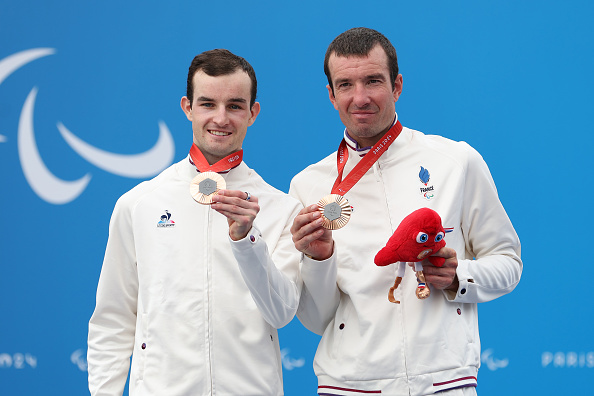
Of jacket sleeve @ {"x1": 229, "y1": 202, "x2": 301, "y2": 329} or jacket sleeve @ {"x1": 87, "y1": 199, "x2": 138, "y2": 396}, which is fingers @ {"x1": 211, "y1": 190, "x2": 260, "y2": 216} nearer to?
jacket sleeve @ {"x1": 229, "y1": 202, "x2": 301, "y2": 329}

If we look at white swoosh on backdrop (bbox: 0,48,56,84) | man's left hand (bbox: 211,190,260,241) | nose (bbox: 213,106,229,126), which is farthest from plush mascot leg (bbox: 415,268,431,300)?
white swoosh on backdrop (bbox: 0,48,56,84)

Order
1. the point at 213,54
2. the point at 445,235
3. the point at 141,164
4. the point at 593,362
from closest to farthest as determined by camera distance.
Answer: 1. the point at 445,235
2. the point at 213,54
3. the point at 593,362
4. the point at 141,164

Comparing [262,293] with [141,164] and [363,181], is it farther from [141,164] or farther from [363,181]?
[141,164]

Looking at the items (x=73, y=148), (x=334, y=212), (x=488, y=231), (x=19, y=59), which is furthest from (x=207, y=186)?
(x=19, y=59)

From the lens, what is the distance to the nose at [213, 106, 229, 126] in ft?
7.41

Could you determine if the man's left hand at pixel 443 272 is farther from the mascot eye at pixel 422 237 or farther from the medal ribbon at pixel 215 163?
the medal ribbon at pixel 215 163

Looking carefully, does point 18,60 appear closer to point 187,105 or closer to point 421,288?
point 187,105

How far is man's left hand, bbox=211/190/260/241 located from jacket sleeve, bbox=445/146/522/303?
71cm

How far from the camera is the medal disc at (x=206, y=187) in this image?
205 centimetres

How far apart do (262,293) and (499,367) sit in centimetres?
185

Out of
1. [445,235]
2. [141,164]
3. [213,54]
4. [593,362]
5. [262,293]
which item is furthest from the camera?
[141,164]

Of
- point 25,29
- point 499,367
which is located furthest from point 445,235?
point 25,29

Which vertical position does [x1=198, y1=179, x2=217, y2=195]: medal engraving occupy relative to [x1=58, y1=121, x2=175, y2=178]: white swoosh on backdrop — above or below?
below

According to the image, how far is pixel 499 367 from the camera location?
349cm
